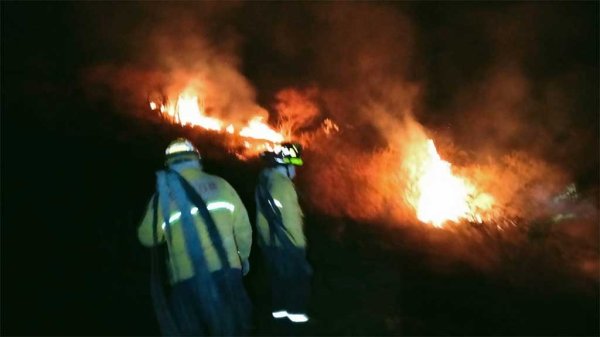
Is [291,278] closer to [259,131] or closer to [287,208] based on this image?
[287,208]

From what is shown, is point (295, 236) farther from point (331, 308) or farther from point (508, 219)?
point (508, 219)

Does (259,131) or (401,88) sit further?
(401,88)

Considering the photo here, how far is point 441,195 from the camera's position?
7.75 metres

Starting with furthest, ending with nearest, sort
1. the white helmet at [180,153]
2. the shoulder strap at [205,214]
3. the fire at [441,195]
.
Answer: the fire at [441,195], the white helmet at [180,153], the shoulder strap at [205,214]

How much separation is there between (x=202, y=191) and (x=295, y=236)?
1.31 meters

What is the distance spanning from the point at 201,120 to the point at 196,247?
429cm

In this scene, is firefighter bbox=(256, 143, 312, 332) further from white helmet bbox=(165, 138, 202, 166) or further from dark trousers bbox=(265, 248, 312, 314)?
white helmet bbox=(165, 138, 202, 166)

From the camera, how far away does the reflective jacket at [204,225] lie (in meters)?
4.74

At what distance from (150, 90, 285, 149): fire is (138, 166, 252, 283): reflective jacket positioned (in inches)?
142

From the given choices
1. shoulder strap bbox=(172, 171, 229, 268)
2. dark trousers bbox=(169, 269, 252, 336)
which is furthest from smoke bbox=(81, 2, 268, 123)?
dark trousers bbox=(169, 269, 252, 336)

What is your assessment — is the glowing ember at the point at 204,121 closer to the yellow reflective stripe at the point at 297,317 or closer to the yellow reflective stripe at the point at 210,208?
the yellow reflective stripe at the point at 297,317

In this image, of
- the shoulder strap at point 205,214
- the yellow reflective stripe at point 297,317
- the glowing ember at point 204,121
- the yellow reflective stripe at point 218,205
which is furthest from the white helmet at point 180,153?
the glowing ember at point 204,121

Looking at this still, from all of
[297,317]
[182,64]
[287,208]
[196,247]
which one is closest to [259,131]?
[182,64]

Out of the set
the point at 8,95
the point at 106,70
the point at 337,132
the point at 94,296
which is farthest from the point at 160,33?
the point at 94,296
